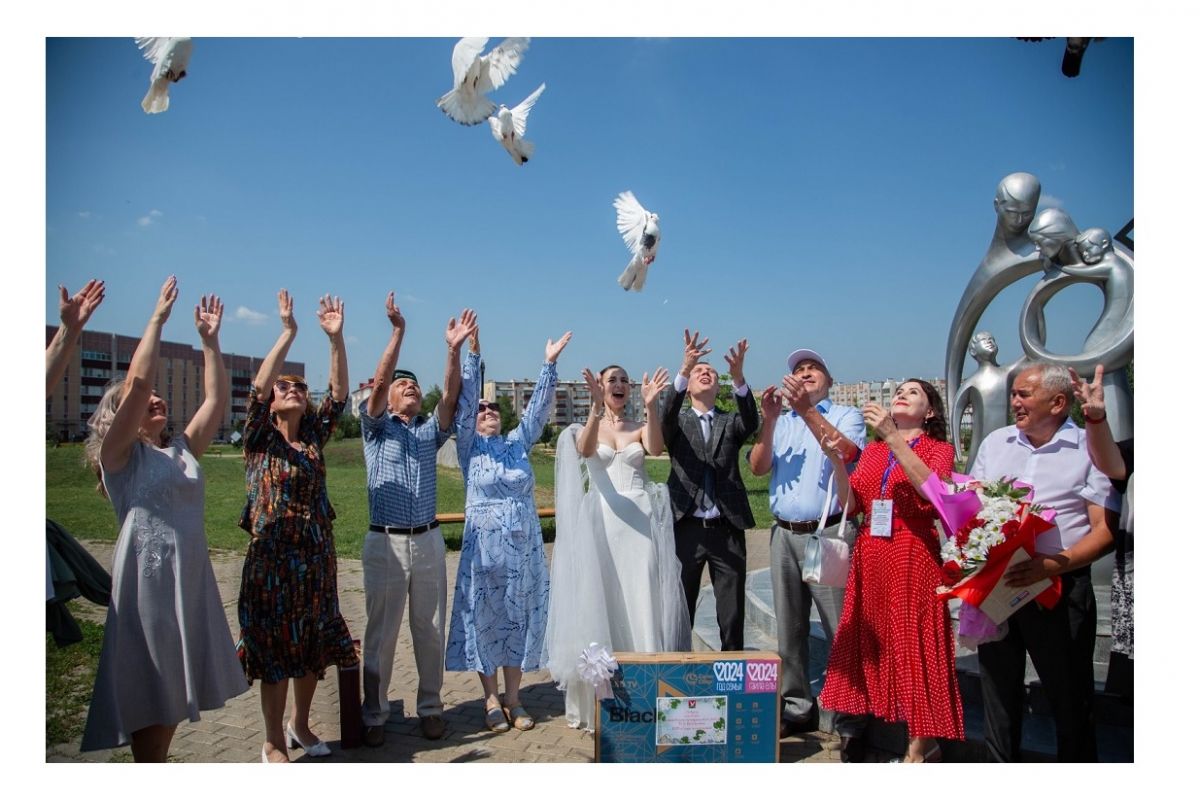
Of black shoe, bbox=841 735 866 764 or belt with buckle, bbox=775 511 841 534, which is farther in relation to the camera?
belt with buckle, bbox=775 511 841 534

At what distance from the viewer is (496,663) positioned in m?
4.50

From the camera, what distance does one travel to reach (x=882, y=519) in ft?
12.0

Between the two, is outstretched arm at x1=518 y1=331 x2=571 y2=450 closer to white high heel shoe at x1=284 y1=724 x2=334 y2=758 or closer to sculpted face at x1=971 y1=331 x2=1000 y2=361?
white high heel shoe at x1=284 y1=724 x2=334 y2=758

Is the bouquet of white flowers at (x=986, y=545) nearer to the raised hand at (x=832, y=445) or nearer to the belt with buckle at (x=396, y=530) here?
the raised hand at (x=832, y=445)

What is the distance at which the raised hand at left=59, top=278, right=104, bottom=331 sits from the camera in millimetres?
3141

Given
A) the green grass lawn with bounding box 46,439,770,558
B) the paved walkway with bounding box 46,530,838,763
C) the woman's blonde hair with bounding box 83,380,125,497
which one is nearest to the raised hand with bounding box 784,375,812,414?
the paved walkway with bounding box 46,530,838,763

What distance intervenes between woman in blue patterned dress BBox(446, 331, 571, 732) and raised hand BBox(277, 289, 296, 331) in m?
0.96

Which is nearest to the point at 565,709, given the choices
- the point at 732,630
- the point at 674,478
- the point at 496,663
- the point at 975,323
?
the point at 496,663

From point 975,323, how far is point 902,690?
4.87 meters

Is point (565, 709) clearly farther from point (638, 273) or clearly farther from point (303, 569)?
point (638, 273)

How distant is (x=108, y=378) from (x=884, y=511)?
3.67 m

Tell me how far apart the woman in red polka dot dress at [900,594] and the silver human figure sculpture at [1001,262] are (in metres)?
3.89

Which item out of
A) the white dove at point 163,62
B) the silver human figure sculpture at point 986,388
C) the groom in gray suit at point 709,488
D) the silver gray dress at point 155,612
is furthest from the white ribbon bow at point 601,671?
the silver human figure sculpture at point 986,388

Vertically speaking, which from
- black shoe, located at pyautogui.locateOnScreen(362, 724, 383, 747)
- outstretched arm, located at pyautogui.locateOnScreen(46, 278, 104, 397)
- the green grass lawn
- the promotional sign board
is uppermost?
outstretched arm, located at pyautogui.locateOnScreen(46, 278, 104, 397)
